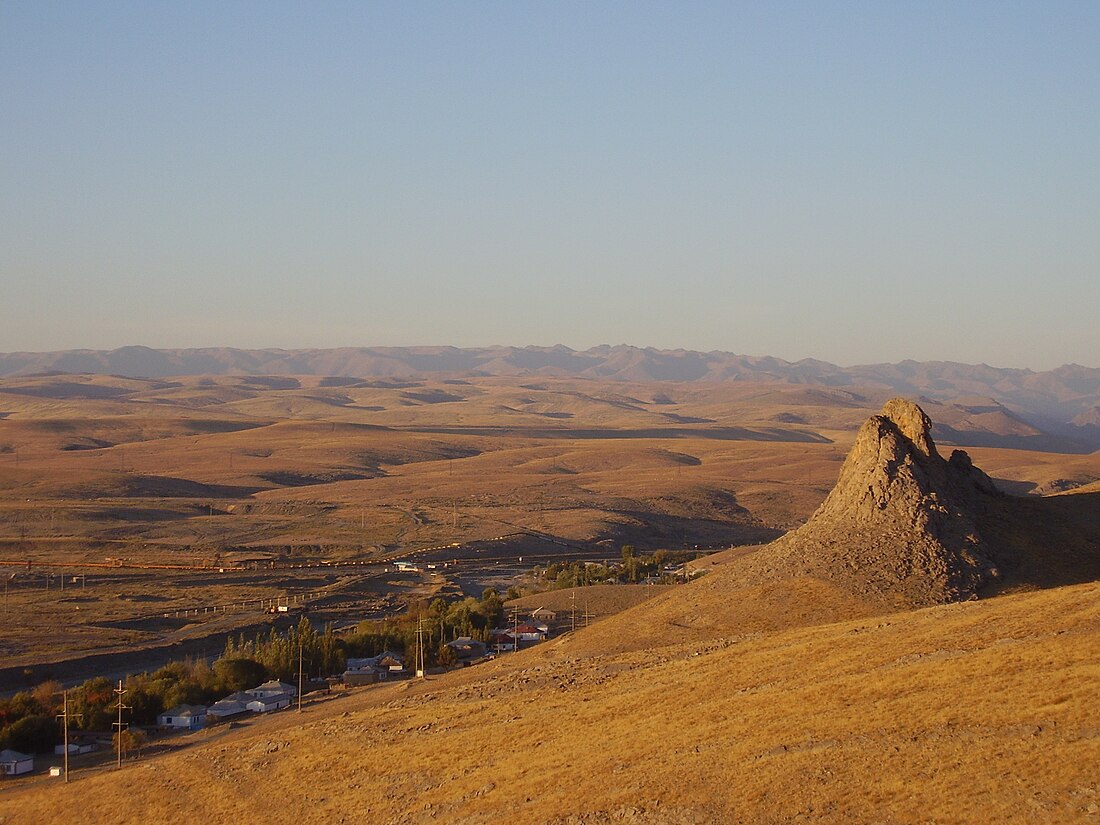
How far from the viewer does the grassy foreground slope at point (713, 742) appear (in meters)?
21.7

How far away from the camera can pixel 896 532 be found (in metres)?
44.0

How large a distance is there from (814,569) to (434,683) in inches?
516

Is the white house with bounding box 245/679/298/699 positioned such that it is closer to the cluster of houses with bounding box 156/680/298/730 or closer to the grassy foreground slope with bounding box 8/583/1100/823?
the cluster of houses with bounding box 156/680/298/730

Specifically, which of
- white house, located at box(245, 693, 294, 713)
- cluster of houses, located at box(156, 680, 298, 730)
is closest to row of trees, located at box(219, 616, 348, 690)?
cluster of houses, located at box(156, 680, 298, 730)

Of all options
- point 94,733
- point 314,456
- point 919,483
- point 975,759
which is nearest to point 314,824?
point 975,759

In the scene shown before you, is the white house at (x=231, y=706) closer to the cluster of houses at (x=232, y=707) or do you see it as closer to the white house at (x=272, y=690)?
the cluster of houses at (x=232, y=707)

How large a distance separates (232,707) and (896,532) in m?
23.1

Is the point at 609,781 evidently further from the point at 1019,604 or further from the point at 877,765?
the point at 1019,604

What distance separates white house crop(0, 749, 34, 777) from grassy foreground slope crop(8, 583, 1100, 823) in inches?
97.9

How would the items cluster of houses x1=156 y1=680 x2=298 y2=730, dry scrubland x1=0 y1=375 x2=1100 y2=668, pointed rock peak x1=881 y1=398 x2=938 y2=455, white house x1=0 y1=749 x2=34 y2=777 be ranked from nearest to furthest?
A: white house x1=0 y1=749 x2=34 y2=777 → cluster of houses x1=156 y1=680 x2=298 y2=730 → pointed rock peak x1=881 y1=398 x2=938 y2=455 → dry scrubland x1=0 y1=375 x2=1100 y2=668

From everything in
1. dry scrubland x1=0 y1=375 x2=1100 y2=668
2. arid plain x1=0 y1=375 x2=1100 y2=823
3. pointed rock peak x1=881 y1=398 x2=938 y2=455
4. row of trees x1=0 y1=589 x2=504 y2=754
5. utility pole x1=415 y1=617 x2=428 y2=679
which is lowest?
dry scrubland x1=0 y1=375 x2=1100 y2=668

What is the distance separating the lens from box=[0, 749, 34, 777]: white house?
38188mm

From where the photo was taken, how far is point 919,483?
4500 cm

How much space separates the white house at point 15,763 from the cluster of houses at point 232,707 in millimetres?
5315
